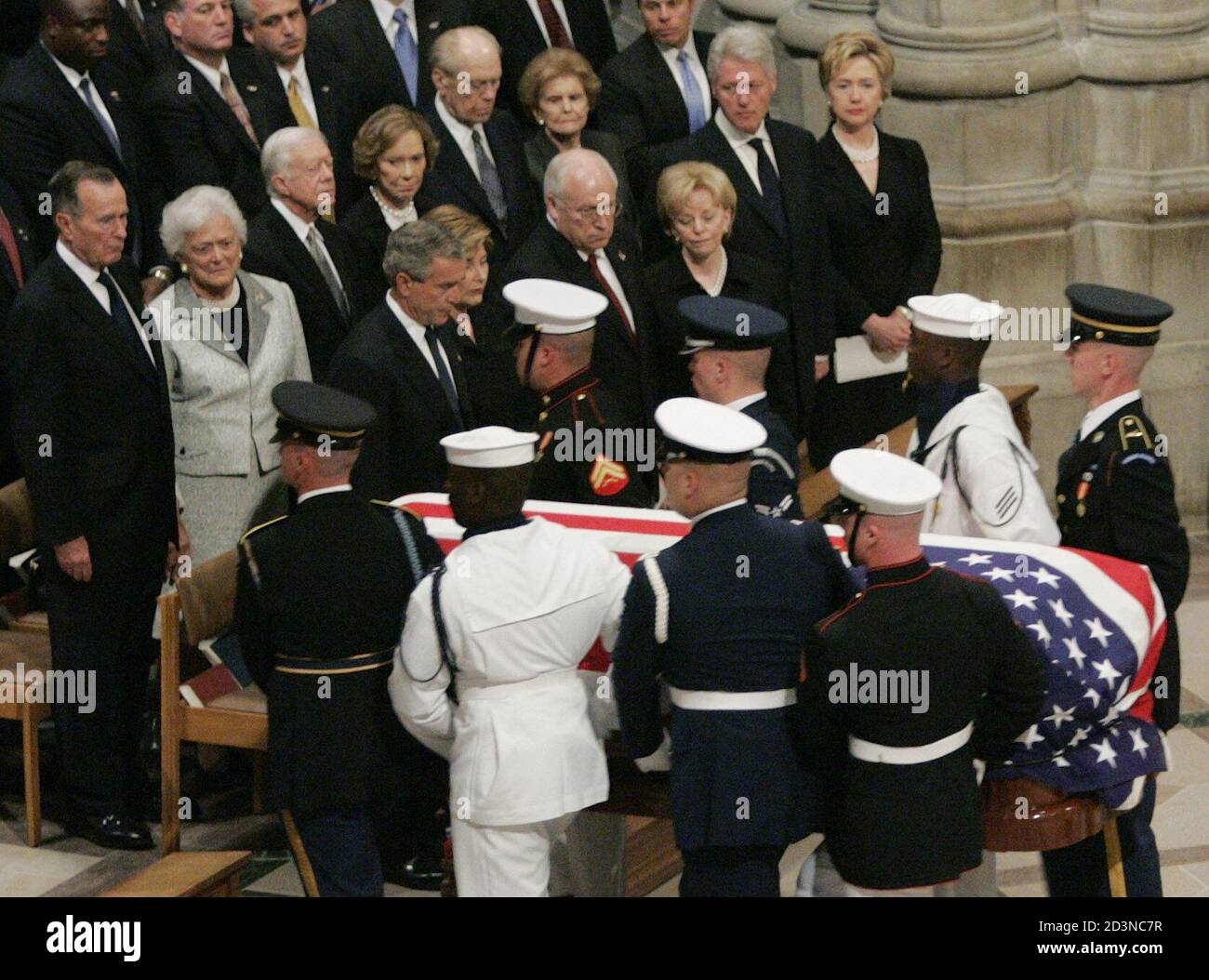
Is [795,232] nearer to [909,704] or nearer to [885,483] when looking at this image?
[885,483]

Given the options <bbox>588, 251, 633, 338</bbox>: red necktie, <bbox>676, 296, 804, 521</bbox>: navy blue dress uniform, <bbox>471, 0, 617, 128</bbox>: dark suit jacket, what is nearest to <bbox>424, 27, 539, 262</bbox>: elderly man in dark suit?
<bbox>588, 251, 633, 338</bbox>: red necktie

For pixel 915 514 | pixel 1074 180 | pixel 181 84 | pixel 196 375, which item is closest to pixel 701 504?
pixel 915 514

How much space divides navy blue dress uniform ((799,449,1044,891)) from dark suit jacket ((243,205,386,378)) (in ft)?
6.92

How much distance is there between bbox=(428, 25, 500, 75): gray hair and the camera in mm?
6750

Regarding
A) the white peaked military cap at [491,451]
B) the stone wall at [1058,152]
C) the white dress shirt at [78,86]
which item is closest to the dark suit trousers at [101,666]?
the white dress shirt at [78,86]

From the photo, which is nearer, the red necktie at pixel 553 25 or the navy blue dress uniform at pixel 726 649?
the navy blue dress uniform at pixel 726 649

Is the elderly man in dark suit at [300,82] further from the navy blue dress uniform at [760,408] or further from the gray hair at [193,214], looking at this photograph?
the navy blue dress uniform at [760,408]

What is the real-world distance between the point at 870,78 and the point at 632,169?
833 millimetres

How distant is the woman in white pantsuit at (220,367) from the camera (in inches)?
227

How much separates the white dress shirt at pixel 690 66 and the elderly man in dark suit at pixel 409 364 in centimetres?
192

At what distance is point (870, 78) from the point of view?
7008 millimetres

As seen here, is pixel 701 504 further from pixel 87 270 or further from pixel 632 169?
pixel 632 169

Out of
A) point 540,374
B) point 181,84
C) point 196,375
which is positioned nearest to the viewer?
point 540,374

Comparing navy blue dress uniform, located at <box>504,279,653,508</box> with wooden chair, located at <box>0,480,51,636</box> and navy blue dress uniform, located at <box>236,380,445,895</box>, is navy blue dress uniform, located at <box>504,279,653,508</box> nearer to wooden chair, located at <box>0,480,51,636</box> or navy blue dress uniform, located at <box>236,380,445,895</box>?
navy blue dress uniform, located at <box>236,380,445,895</box>
